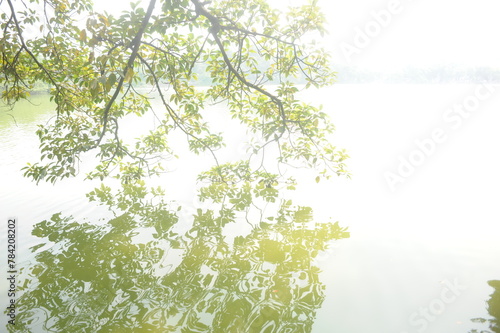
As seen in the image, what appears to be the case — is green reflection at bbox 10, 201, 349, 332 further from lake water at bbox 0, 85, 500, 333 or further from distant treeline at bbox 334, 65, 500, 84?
distant treeline at bbox 334, 65, 500, 84

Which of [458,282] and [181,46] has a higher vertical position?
[181,46]

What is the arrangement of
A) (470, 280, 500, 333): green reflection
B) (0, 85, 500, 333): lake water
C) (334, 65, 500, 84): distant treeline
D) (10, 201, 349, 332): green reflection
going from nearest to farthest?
1. (470, 280, 500, 333): green reflection
2. (10, 201, 349, 332): green reflection
3. (0, 85, 500, 333): lake water
4. (334, 65, 500, 84): distant treeline

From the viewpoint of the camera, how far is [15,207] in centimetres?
880

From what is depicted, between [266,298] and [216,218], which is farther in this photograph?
[216,218]

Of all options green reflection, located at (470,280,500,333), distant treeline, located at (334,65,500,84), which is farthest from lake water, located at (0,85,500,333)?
distant treeline, located at (334,65,500,84)

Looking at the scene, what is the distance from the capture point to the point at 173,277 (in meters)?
5.55

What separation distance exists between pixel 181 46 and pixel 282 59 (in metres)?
2.32

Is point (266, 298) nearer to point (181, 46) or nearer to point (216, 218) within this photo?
point (216, 218)

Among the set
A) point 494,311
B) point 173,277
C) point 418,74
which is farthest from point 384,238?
point 418,74

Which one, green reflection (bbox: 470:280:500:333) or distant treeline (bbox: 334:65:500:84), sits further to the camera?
distant treeline (bbox: 334:65:500:84)

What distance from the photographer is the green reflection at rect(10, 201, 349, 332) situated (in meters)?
4.48

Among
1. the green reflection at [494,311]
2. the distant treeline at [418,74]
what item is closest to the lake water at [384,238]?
the green reflection at [494,311]

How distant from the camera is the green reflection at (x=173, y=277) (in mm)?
4480

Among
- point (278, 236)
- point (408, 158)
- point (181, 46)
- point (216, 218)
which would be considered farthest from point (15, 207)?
point (408, 158)
